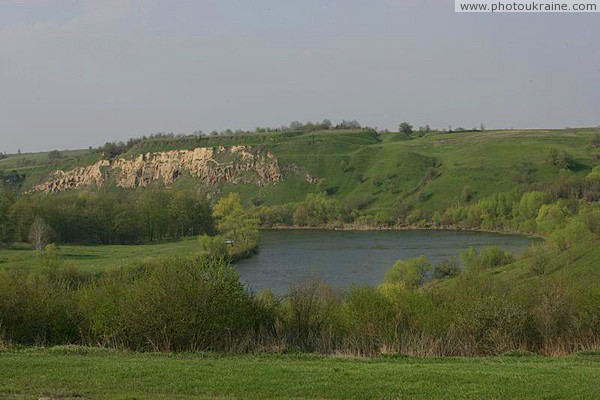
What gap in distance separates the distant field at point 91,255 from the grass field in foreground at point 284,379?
44.9 meters

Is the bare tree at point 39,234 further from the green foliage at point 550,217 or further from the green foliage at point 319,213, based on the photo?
the green foliage at point 550,217

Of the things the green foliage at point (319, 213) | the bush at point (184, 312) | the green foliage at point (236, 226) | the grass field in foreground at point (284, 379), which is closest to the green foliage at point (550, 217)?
the green foliage at point (236, 226)

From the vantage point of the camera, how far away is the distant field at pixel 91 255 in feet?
207

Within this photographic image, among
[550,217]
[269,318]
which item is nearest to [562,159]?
[550,217]

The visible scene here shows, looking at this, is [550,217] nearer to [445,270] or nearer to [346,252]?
[346,252]

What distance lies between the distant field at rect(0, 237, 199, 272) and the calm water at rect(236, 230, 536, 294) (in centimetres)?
903

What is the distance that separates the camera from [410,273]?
190 ft

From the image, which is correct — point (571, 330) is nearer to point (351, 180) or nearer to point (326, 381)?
point (326, 381)

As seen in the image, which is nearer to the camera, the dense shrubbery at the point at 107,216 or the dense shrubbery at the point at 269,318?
the dense shrubbery at the point at 269,318

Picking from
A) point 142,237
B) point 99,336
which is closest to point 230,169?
point 142,237

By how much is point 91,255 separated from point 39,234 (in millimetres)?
7899

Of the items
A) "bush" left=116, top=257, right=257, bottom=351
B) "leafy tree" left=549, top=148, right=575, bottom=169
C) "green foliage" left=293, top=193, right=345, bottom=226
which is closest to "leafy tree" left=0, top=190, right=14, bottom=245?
"green foliage" left=293, top=193, right=345, bottom=226

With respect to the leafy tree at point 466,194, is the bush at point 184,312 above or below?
above

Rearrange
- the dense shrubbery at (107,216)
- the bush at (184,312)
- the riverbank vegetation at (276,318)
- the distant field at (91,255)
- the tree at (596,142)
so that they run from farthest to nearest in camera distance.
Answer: the tree at (596,142) < the dense shrubbery at (107,216) < the distant field at (91,255) < the riverbank vegetation at (276,318) < the bush at (184,312)
